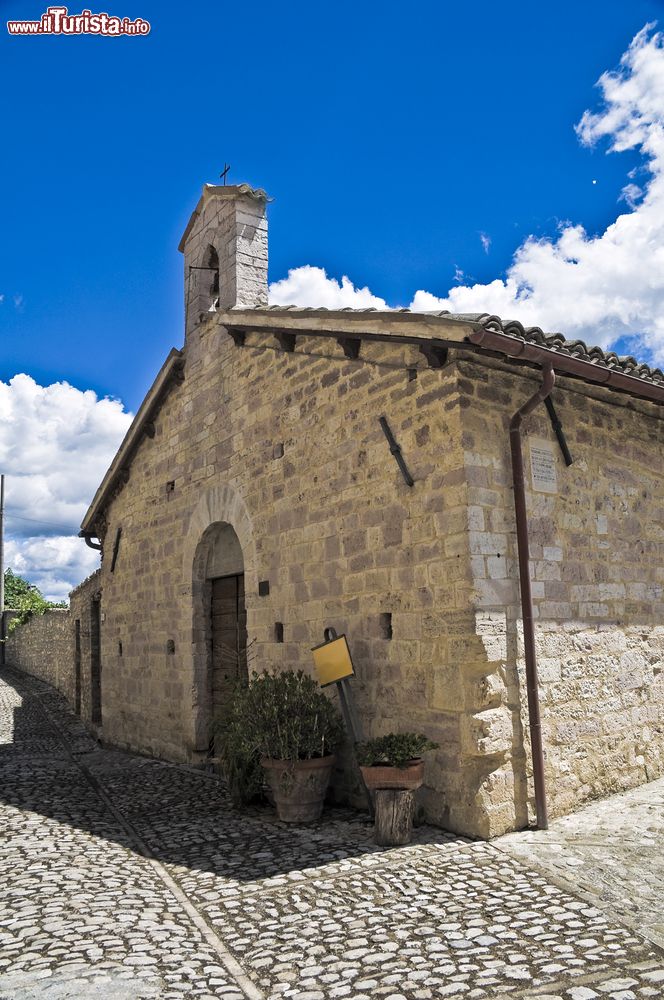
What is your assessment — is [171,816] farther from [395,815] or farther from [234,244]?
[234,244]

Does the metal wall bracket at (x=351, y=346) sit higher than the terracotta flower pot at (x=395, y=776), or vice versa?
the metal wall bracket at (x=351, y=346)

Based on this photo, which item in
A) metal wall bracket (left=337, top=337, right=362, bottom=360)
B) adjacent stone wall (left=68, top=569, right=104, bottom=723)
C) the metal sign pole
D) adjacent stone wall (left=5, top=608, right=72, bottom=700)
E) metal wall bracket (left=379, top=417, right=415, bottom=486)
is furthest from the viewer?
adjacent stone wall (left=5, top=608, right=72, bottom=700)

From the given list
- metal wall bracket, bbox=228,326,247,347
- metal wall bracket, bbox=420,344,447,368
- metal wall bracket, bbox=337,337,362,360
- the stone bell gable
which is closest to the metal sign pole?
metal wall bracket, bbox=420,344,447,368

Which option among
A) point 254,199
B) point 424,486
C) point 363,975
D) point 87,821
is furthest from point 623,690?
point 254,199

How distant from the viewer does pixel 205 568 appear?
8820mm

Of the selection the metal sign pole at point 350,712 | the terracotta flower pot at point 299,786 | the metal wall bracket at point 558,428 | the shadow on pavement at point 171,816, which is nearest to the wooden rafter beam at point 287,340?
the metal wall bracket at point 558,428

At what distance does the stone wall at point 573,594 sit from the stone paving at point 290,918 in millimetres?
681

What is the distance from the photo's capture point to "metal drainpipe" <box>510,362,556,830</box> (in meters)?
5.12

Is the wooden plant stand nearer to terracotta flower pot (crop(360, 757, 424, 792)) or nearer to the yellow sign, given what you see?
terracotta flower pot (crop(360, 757, 424, 792))

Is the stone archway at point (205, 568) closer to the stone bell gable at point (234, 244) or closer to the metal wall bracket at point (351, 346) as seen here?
the stone bell gable at point (234, 244)

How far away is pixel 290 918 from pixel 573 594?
10.3 feet

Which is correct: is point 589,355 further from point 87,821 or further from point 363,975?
point 87,821

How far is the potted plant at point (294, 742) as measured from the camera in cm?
568

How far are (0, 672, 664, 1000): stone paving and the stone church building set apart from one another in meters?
0.75
